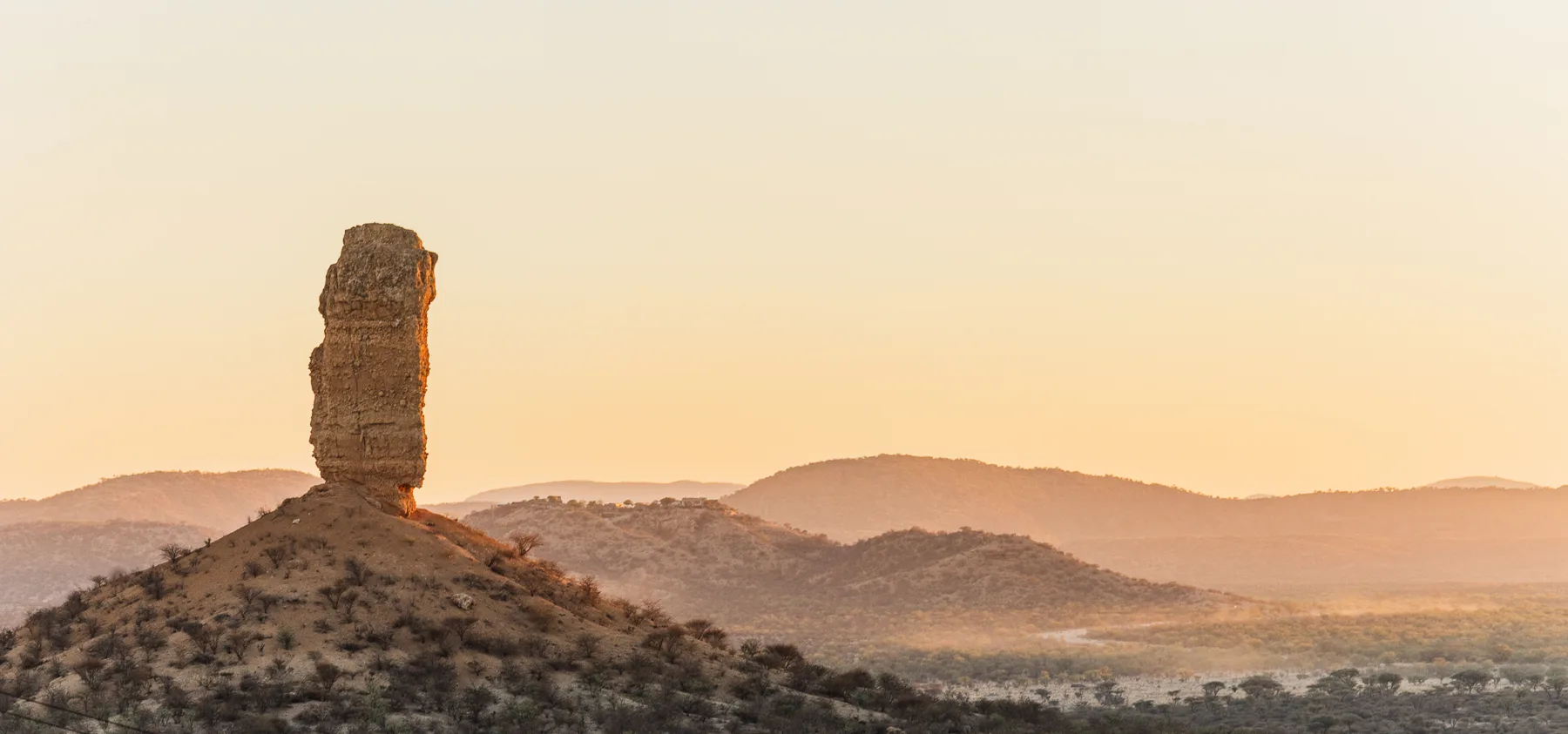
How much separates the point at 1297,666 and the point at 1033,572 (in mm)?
32195

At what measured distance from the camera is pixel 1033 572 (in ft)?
294

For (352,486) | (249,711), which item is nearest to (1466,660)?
(352,486)

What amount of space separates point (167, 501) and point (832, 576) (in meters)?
112

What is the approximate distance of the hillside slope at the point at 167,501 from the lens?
562 feet

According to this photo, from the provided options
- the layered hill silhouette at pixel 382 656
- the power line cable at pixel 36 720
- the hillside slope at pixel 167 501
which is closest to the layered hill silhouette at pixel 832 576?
the layered hill silhouette at pixel 382 656

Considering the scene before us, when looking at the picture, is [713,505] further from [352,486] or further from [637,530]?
[352,486]

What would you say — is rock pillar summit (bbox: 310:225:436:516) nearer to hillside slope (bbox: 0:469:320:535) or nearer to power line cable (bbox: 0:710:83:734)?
power line cable (bbox: 0:710:83:734)

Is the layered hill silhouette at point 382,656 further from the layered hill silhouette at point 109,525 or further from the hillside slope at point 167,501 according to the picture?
the hillside slope at point 167,501

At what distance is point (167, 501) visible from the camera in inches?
7013

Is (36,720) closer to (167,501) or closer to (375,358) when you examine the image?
(375,358)

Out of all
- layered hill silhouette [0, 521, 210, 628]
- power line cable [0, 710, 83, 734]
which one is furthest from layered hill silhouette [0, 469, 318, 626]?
power line cable [0, 710, 83, 734]

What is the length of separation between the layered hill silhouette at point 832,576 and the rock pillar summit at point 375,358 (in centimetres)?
3974

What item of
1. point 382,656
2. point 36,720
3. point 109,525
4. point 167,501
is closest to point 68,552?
point 109,525

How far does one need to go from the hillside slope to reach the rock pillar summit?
445 ft
